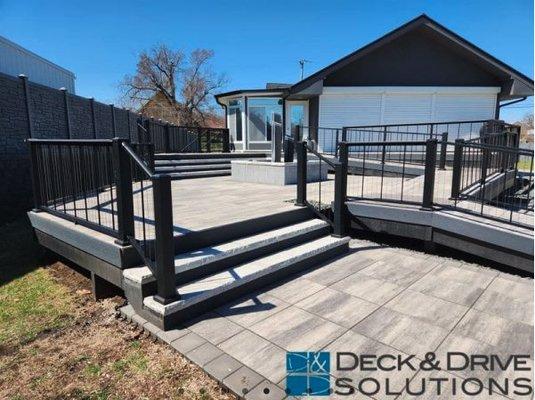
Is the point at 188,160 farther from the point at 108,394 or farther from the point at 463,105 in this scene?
the point at 463,105

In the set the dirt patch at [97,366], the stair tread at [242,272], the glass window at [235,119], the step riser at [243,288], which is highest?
the glass window at [235,119]

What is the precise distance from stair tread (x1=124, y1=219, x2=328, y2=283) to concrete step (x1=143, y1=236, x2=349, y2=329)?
16 cm

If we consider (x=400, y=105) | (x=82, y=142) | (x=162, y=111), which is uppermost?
(x=162, y=111)

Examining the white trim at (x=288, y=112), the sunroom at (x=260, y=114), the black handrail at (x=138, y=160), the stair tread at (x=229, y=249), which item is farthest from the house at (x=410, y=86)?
the black handrail at (x=138, y=160)

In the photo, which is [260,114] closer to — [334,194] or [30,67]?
[30,67]

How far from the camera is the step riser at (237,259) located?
3.22m

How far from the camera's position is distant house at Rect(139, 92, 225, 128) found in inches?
1267

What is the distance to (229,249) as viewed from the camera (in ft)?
12.2

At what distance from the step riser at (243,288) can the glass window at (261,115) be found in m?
12.1

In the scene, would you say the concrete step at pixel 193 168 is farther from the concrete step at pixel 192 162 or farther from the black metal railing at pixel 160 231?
the black metal railing at pixel 160 231

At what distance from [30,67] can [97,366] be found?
1424 cm

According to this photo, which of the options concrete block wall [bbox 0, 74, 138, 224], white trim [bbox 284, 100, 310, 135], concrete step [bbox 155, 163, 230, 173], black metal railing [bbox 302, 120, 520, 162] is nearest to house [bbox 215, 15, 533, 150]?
black metal railing [bbox 302, 120, 520, 162]

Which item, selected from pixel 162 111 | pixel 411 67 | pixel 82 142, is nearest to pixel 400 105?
pixel 411 67

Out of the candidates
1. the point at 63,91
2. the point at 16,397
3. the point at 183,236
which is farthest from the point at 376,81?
the point at 16,397
